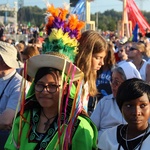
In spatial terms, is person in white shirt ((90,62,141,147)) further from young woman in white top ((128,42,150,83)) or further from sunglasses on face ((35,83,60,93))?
young woman in white top ((128,42,150,83))

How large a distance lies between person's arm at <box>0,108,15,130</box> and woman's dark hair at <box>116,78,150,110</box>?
119 centimetres

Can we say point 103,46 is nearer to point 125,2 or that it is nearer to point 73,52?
point 73,52

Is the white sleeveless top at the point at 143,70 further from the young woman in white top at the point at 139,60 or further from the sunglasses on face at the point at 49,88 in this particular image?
the sunglasses on face at the point at 49,88

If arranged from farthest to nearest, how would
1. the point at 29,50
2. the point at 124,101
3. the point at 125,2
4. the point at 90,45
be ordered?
the point at 125,2 < the point at 29,50 < the point at 90,45 < the point at 124,101

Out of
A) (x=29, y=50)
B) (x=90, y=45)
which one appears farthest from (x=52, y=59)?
(x=29, y=50)

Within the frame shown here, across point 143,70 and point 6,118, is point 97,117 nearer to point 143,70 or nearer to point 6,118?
point 6,118

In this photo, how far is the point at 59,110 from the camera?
115 inches

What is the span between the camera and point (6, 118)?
12.3ft

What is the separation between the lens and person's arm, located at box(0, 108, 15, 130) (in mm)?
3748

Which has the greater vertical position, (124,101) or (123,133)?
(124,101)

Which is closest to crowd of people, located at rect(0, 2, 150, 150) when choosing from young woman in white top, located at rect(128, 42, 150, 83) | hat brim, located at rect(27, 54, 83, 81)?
hat brim, located at rect(27, 54, 83, 81)

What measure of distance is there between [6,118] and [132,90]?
134 cm

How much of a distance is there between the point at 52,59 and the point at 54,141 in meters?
0.56

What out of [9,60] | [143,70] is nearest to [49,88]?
[9,60]
